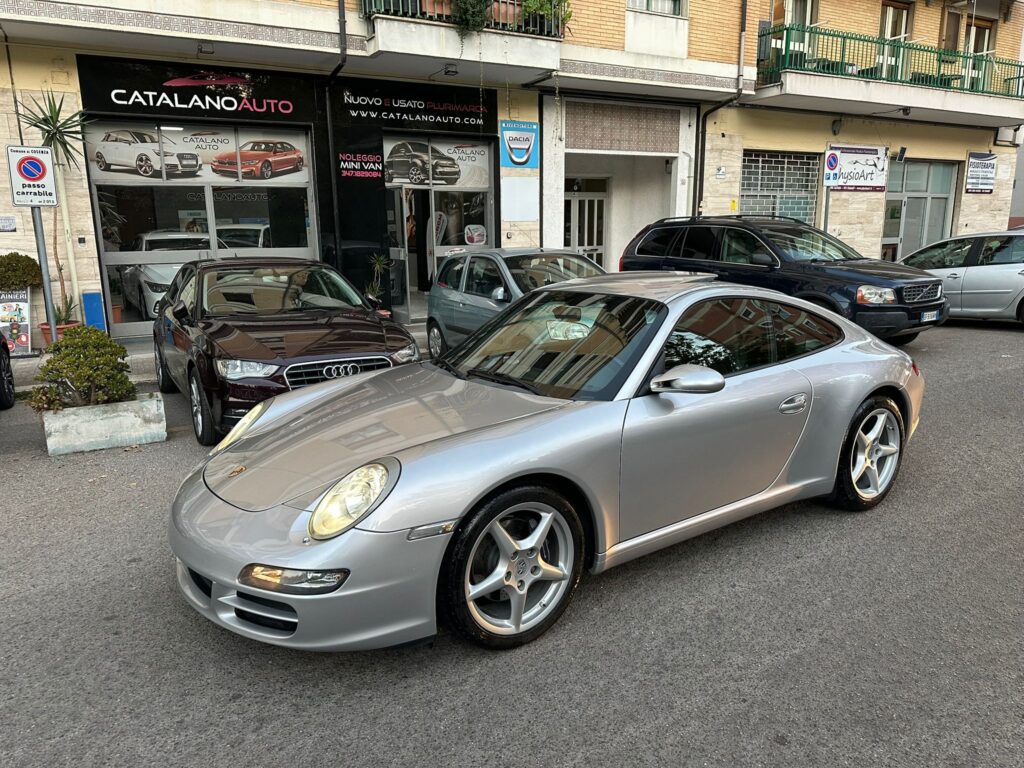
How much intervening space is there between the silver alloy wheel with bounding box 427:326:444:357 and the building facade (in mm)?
2640

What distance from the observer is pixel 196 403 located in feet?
20.1

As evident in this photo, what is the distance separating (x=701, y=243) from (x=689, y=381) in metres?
7.93

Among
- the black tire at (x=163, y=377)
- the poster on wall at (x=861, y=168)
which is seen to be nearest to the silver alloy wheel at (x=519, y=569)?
the black tire at (x=163, y=377)

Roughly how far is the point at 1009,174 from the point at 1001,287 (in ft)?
42.1

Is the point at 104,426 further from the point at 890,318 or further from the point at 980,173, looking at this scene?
the point at 980,173

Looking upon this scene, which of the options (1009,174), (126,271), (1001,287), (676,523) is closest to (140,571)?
(676,523)

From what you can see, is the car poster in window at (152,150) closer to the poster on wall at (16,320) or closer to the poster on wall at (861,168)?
the poster on wall at (16,320)

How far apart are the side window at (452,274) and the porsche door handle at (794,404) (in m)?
6.36

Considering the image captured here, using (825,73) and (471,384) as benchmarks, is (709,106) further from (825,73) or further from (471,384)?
(471,384)

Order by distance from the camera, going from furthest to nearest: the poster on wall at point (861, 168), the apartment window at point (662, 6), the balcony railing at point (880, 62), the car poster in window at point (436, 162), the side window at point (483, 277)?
1. the poster on wall at point (861, 168)
2. the balcony railing at point (880, 62)
3. the apartment window at point (662, 6)
4. the car poster in window at point (436, 162)
5. the side window at point (483, 277)

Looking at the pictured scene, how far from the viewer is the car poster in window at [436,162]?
510 inches

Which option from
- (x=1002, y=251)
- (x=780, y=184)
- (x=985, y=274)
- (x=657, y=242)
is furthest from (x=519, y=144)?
(x=1002, y=251)

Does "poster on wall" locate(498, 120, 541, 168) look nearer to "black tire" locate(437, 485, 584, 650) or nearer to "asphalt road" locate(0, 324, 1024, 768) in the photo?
"asphalt road" locate(0, 324, 1024, 768)

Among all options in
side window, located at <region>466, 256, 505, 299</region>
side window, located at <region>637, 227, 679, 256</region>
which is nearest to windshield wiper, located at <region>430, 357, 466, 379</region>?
side window, located at <region>466, 256, 505, 299</region>
